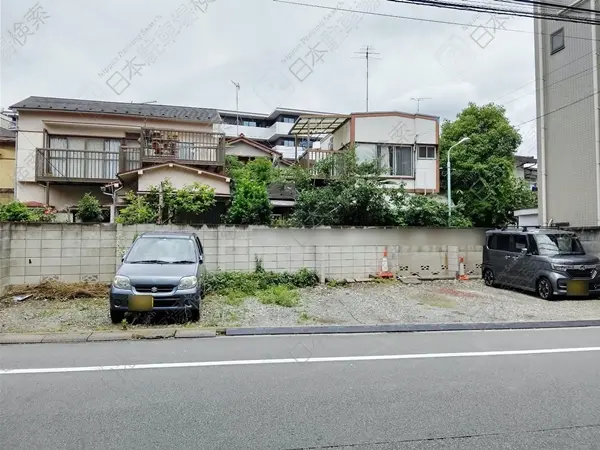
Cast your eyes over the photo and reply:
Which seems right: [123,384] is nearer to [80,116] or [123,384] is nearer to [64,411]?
[64,411]

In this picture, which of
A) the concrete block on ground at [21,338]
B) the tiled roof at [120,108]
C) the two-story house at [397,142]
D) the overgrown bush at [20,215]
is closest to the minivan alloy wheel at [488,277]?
the two-story house at [397,142]

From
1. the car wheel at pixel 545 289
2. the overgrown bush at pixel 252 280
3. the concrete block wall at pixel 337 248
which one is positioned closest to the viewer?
the car wheel at pixel 545 289

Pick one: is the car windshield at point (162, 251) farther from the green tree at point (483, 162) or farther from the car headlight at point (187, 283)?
the green tree at point (483, 162)

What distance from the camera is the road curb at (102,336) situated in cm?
608

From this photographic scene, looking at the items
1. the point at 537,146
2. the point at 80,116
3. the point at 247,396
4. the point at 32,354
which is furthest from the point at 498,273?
the point at 80,116

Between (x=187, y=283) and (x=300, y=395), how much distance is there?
3.70 meters

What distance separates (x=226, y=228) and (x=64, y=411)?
7.47 metres

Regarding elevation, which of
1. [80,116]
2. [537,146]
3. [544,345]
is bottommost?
[544,345]

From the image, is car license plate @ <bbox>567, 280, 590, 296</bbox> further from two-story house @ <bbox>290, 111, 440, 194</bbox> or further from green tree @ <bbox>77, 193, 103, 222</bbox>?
green tree @ <bbox>77, 193, 103, 222</bbox>

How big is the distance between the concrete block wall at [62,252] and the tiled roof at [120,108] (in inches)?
340

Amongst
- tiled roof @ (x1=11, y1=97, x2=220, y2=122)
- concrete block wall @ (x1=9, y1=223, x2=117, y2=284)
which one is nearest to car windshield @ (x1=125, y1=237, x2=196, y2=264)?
concrete block wall @ (x1=9, y1=223, x2=117, y2=284)

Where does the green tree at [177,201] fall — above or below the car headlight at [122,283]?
above

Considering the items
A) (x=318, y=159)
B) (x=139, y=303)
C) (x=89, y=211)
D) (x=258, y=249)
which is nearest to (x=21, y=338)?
(x=139, y=303)

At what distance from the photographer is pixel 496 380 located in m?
4.36
